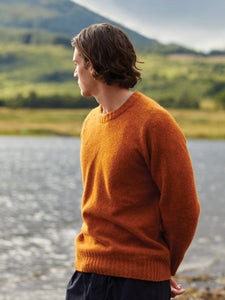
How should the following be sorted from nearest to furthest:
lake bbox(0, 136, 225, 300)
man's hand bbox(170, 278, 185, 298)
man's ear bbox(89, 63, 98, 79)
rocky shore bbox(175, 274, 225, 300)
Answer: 1. man's ear bbox(89, 63, 98, 79)
2. man's hand bbox(170, 278, 185, 298)
3. rocky shore bbox(175, 274, 225, 300)
4. lake bbox(0, 136, 225, 300)

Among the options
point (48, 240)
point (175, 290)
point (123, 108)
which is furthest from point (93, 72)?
point (48, 240)

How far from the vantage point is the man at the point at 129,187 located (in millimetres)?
2604

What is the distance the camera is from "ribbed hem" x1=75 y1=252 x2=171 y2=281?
2.65 meters

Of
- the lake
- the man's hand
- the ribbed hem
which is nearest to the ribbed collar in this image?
the ribbed hem

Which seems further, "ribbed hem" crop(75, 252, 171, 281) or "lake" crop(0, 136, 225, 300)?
"lake" crop(0, 136, 225, 300)

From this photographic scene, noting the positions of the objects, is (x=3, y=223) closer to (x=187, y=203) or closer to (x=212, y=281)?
(x=212, y=281)

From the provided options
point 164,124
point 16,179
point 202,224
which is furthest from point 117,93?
point 16,179

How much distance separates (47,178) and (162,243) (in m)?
50.1

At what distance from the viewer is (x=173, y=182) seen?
265cm

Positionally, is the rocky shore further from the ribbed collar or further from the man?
the ribbed collar

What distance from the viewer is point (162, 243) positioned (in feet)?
9.02

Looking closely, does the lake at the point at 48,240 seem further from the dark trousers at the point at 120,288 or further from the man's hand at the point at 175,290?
the dark trousers at the point at 120,288

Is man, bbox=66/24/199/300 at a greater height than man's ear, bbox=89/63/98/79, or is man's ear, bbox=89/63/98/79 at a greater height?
man's ear, bbox=89/63/98/79

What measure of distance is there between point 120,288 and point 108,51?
4.47 ft
